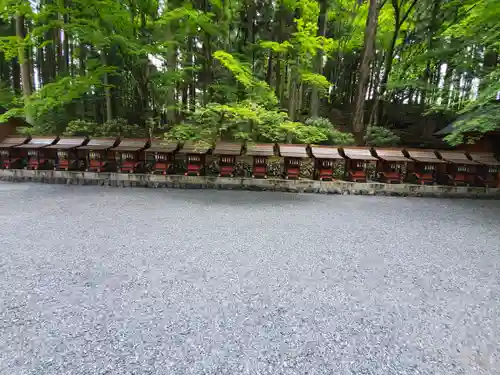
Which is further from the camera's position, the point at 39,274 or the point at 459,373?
the point at 39,274

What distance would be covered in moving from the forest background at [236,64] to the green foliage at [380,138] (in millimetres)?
38

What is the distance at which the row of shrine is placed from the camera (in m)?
7.46

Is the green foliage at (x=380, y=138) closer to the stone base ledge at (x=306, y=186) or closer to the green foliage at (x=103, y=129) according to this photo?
the stone base ledge at (x=306, y=186)

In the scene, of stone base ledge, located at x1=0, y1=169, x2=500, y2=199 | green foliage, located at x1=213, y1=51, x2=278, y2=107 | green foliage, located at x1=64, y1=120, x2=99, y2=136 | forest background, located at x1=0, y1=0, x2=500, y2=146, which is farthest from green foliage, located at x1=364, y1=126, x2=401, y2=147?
green foliage, located at x1=64, y1=120, x2=99, y2=136

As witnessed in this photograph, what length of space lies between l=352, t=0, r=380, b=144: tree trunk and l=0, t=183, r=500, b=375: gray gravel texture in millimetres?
5863

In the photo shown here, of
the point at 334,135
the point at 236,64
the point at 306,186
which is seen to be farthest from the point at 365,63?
the point at 306,186

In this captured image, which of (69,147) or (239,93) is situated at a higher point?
(239,93)

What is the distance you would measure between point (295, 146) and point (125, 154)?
514 cm

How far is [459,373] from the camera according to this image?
74.1 inches

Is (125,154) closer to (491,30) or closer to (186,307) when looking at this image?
(186,307)

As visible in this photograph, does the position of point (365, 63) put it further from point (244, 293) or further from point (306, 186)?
point (244, 293)

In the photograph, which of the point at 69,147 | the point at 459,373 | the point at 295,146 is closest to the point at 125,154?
the point at 69,147

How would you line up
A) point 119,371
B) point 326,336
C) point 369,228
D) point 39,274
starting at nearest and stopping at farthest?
point 119,371, point 326,336, point 39,274, point 369,228

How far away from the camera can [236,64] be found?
22.6ft
